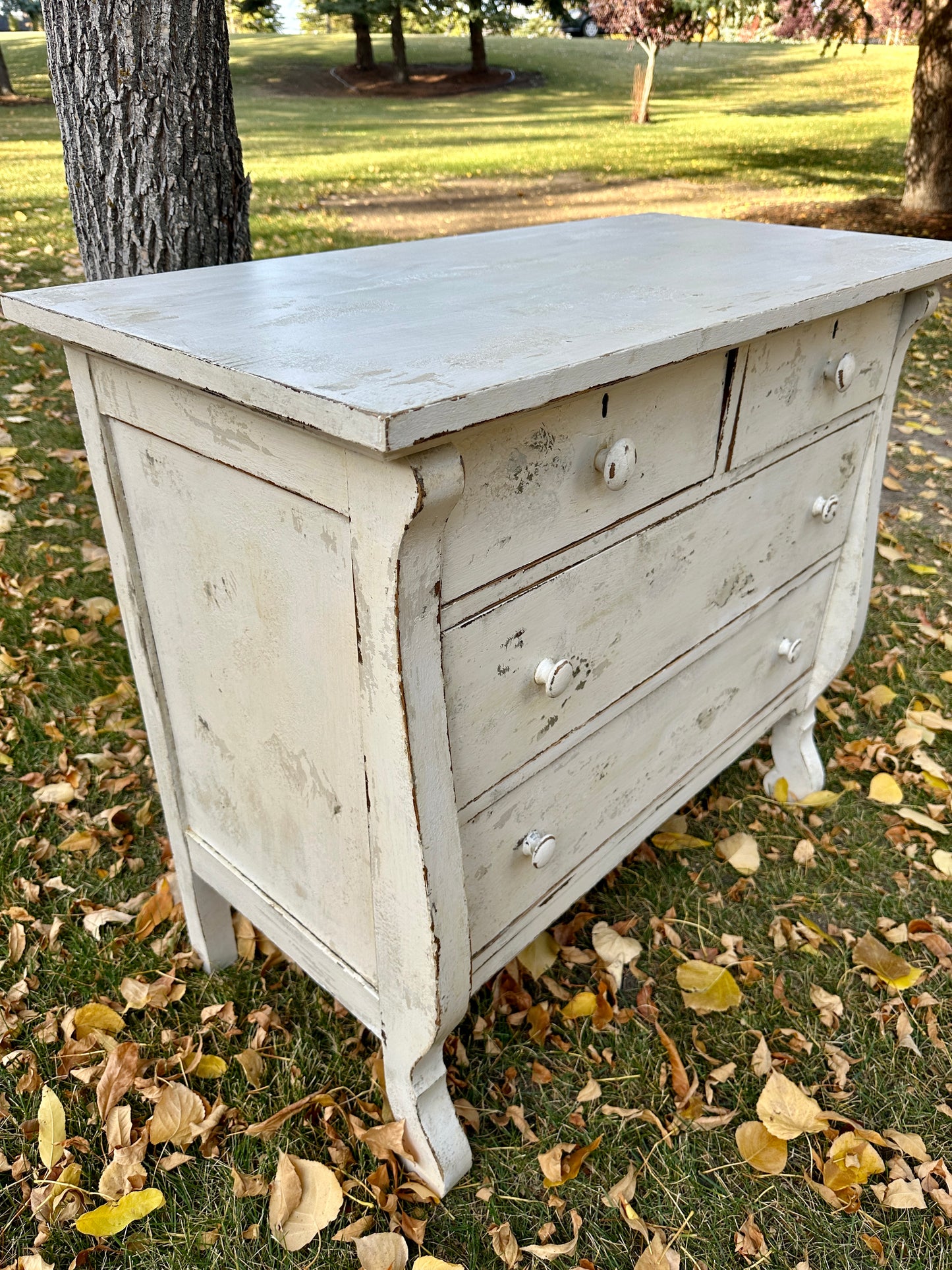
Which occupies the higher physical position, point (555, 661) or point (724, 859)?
point (555, 661)

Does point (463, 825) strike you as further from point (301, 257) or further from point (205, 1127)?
point (301, 257)

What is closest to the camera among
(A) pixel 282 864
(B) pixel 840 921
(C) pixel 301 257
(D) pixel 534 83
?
(A) pixel 282 864

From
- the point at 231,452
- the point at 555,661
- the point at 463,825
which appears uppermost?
the point at 231,452

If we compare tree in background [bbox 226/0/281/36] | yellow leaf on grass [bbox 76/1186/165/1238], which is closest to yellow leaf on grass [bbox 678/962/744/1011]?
yellow leaf on grass [bbox 76/1186/165/1238]

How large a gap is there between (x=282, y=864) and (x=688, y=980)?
2.99 feet

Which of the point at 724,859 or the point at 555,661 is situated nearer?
the point at 555,661

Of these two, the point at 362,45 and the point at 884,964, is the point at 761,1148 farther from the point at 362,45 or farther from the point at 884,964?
the point at 362,45

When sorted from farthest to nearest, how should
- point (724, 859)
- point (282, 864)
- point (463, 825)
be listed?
1. point (724, 859)
2. point (282, 864)
3. point (463, 825)

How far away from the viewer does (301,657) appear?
1.14 meters

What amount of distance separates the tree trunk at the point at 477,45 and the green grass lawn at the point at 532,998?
21.6m

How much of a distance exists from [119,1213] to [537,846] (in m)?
0.89

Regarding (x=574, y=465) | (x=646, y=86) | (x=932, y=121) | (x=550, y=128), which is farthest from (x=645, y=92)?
(x=574, y=465)

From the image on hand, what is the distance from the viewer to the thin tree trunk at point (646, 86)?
15359 millimetres

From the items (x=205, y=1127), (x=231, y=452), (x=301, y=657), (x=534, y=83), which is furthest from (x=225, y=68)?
(x=534, y=83)
